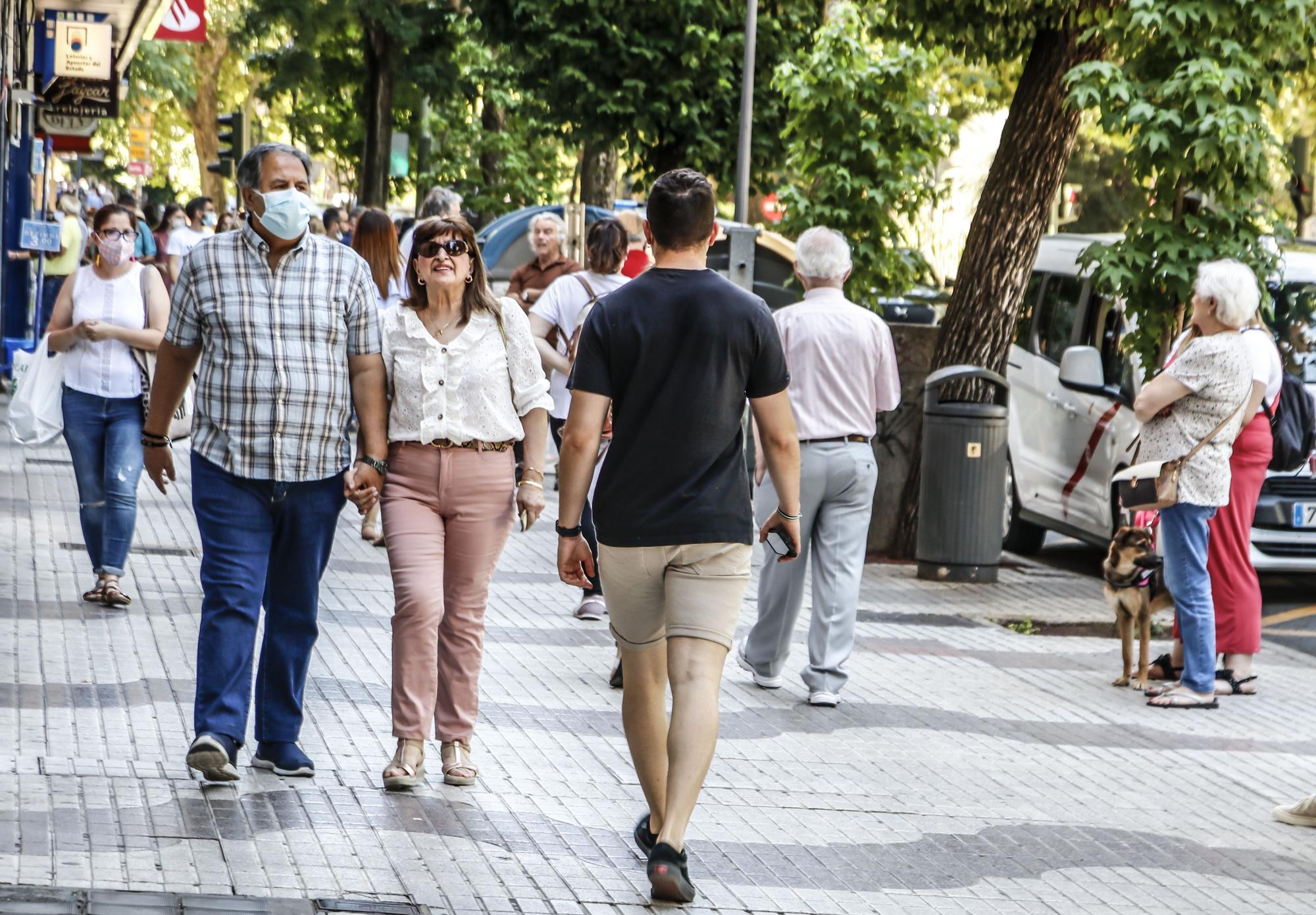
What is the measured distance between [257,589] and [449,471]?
2.30ft

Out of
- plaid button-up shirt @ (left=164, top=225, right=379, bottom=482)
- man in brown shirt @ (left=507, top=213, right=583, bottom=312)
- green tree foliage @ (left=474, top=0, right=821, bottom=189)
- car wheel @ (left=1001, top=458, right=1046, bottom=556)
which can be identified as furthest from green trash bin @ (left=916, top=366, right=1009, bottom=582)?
green tree foliage @ (left=474, top=0, right=821, bottom=189)

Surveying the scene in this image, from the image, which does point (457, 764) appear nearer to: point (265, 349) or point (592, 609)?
point (265, 349)

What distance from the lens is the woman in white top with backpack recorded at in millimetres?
8781

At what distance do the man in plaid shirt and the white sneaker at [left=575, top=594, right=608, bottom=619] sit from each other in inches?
140

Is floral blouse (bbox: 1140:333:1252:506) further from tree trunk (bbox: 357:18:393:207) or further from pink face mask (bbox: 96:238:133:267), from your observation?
tree trunk (bbox: 357:18:393:207)

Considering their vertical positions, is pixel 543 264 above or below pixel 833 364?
above

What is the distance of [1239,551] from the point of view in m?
8.73

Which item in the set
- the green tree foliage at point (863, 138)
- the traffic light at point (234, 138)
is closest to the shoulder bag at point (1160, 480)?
the green tree foliage at point (863, 138)

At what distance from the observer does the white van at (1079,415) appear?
11.3 m

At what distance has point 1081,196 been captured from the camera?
35875 millimetres

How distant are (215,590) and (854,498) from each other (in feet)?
9.85

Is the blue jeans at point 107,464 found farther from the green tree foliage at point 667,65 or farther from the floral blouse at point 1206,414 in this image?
the green tree foliage at point 667,65

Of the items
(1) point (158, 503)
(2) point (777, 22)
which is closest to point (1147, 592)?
A: (1) point (158, 503)

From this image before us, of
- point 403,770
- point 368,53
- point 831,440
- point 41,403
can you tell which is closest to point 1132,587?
point 831,440
